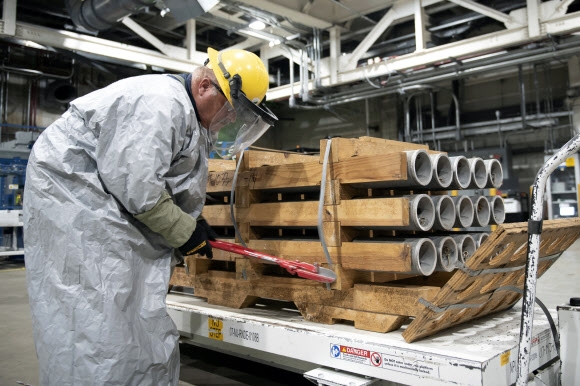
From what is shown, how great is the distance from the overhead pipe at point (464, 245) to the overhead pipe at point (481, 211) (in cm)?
9

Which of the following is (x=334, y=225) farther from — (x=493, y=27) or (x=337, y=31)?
(x=493, y=27)

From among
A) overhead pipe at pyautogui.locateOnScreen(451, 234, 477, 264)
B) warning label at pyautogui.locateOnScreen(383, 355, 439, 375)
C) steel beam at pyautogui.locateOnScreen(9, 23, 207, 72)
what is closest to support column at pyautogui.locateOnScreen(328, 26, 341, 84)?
steel beam at pyautogui.locateOnScreen(9, 23, 207, 72)

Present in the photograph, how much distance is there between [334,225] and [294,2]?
6233mm

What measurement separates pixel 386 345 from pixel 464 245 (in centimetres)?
80

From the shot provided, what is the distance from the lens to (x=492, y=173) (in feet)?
9.57

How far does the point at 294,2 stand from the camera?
7922 millimetres

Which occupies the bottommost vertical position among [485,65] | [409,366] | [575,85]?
[409,366]

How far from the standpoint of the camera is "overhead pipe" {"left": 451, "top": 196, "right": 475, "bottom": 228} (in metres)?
2.62

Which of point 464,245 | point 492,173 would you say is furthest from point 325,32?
point 464,245

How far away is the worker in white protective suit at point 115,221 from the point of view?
2.23 m

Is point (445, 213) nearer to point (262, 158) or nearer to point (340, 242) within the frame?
point (340, 242)

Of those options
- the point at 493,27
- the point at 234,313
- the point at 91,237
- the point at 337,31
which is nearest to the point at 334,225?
the point at 234,313

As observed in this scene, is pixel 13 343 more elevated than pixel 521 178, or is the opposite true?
pixel 521 178

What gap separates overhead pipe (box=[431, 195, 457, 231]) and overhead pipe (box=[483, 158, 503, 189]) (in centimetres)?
43
